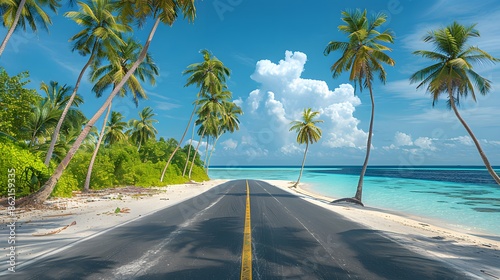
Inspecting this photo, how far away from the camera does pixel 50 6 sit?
60.9 ft

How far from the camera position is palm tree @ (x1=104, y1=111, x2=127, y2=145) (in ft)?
146

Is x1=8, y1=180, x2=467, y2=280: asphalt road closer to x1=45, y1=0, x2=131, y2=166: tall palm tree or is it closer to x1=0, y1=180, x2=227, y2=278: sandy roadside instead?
x1=0, y1=180, x2=227, y2=278: sandy roadside

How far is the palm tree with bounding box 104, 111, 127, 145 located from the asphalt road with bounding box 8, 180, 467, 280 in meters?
41.7

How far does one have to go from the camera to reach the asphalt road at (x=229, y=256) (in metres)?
4.08

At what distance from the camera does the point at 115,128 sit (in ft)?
148

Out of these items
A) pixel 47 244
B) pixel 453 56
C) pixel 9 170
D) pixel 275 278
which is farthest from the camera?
pixel 453 56

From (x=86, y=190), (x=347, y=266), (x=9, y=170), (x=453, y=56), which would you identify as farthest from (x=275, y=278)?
(x=86, y=190)

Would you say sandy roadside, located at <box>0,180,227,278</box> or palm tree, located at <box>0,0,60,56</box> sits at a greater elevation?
palm tree, located at <box>0,0,60,56</box>

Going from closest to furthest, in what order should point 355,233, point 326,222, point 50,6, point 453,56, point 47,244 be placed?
point 47,244, point 355,233, point 326,222, point 453,56, point 50,6

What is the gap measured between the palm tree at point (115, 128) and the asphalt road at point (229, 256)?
1642 inches

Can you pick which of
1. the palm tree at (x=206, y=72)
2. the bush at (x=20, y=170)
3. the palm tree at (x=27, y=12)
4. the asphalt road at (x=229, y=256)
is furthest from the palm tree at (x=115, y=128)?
the asphalt road at (x=229, y=256)

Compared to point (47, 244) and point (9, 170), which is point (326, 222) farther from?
point (9, 170)

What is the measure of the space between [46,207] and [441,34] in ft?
72.4

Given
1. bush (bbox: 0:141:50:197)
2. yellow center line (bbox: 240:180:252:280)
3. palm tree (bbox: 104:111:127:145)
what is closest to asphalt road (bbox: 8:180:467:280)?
yellow center line (bbox: 240:180:252:280)
